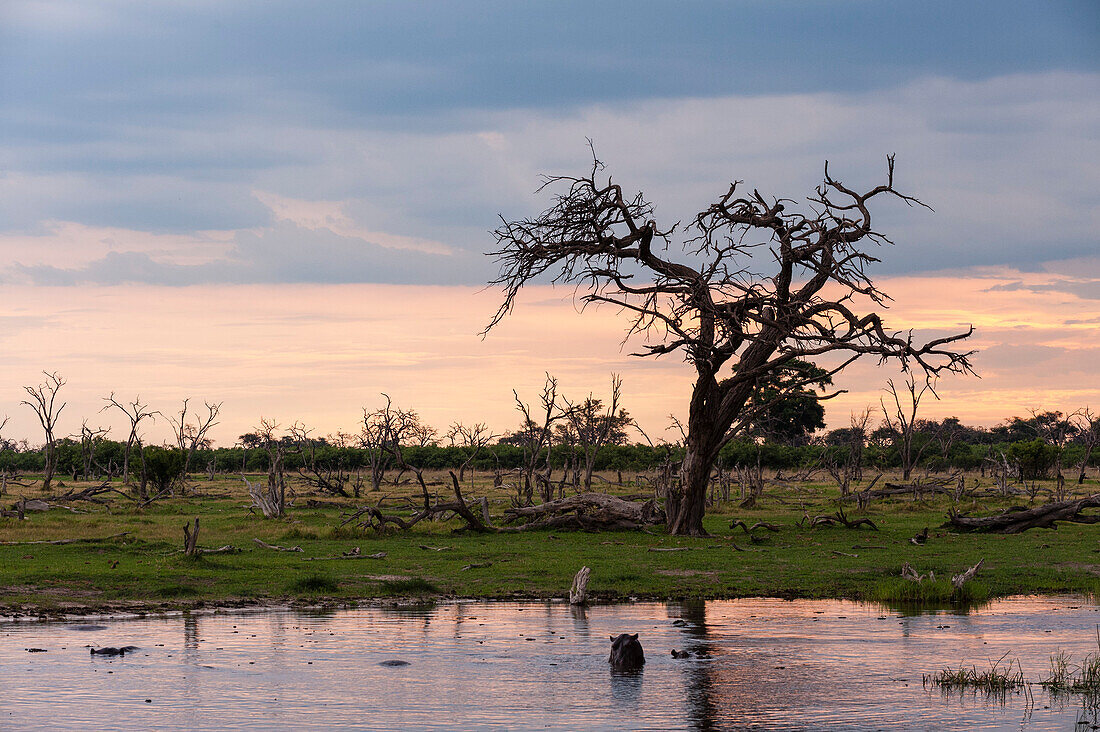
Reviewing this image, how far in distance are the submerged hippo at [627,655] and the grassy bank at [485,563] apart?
7549mm

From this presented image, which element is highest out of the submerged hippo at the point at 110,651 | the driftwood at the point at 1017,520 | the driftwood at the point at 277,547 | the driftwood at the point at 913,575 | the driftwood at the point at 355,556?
the driftwood at the point at 1017,520

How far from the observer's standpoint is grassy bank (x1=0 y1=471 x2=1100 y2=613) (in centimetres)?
2180

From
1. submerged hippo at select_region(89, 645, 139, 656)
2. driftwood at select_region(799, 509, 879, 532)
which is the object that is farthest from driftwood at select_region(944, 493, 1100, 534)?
submerged hippo at select_region(89, 645, 139, 656)

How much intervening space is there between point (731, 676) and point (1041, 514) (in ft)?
75.6

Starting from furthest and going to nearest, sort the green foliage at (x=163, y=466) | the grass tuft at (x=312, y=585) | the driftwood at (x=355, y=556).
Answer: the green foliage at (x=163, y=466) < the driftwood at (x=355, y=556) < the grass tuft at (x=312, y=585)

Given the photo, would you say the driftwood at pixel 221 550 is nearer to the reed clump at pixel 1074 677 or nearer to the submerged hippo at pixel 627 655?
the submerged hippo at pixel 627 655

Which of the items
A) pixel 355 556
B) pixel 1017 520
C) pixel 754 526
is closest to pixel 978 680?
pixel 355 556

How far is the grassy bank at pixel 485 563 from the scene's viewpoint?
2180 cm

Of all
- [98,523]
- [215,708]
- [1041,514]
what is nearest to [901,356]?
[1041,514]

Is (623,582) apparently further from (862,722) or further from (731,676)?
(862,722)

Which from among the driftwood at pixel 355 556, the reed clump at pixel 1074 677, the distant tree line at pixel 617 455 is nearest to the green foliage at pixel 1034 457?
the distant tree line at pixel 617 455

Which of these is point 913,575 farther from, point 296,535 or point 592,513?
point 296,535

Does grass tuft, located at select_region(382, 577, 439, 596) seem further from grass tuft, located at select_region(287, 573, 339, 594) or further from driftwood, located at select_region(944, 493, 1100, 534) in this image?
driftwood, located at select_region(944, 493, 1100, 534)

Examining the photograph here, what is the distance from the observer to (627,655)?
14375mm
